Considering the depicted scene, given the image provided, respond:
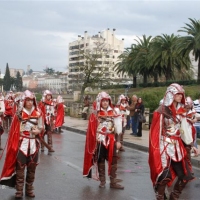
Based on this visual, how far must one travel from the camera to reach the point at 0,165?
10.8 metres

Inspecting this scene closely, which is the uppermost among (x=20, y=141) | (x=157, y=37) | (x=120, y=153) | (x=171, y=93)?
(x=157, y=37)

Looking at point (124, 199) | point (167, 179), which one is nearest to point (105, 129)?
point (124, 199)

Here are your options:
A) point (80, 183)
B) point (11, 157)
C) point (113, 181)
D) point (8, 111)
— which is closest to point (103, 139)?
point (113, 181)

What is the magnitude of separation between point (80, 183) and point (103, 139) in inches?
42.6

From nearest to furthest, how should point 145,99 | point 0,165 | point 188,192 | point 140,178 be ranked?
point 188,192
point 140,178
point 0,165
point 145,99

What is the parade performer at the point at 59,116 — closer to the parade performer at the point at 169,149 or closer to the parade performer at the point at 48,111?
the parade performer at the point at 48,111

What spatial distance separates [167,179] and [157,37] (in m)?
41.4

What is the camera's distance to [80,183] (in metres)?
8.66

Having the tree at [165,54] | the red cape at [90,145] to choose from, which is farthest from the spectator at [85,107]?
the red cape at [90,145]

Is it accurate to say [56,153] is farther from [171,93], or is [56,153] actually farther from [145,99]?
[145,99]

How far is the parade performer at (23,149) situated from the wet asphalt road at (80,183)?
0.29 metres

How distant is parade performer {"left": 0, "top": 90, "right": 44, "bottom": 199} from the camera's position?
728 centimetres

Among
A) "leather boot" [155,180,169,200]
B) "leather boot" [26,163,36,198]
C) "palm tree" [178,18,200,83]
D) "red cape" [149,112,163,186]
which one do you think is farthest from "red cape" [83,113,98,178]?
"palm tree" [178,18,200,83]

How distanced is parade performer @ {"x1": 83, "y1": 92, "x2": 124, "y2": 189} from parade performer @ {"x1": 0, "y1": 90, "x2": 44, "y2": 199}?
1230 millimetres
